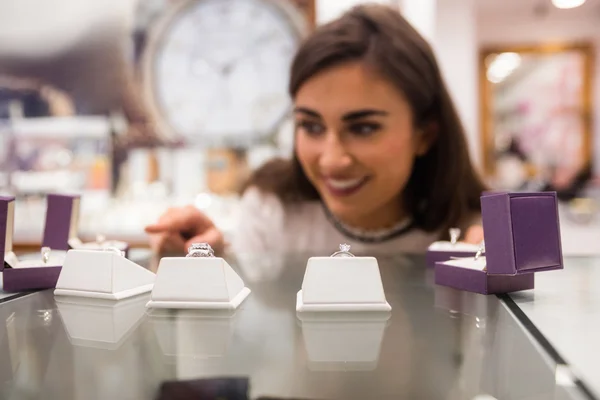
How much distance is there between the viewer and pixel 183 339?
0.35m

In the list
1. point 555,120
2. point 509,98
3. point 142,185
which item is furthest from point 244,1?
point 555,120

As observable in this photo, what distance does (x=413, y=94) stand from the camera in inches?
43.1

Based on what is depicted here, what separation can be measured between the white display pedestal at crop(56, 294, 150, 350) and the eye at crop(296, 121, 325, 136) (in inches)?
25.7

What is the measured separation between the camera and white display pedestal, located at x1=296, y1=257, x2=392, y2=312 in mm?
427

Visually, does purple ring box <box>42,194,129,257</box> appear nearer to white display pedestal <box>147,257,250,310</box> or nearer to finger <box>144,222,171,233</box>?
finger <box>144,222,171,233</box>

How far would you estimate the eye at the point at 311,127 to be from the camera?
1.09 m

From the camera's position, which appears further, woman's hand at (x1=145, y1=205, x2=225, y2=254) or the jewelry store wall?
the jewelry store wall

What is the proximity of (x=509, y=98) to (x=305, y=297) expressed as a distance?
2.93 meters

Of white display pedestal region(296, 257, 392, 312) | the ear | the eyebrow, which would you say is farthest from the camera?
the ear

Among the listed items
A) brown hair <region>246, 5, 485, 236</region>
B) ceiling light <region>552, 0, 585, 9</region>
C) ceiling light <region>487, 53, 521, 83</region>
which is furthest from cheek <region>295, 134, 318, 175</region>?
ceiling light <region>487, 53, 521, 83</region>

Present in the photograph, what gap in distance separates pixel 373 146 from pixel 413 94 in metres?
0.14

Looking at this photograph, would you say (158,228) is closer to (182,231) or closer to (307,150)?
(182,231)

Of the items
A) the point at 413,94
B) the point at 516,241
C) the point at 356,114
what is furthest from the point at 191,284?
the point at 413,94

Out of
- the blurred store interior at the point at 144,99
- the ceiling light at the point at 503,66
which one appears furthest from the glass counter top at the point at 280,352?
the ceiling light at the point at 503,66
